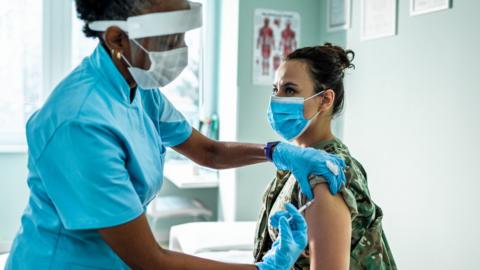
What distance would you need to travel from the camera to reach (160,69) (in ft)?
3.52

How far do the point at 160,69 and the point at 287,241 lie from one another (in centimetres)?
50

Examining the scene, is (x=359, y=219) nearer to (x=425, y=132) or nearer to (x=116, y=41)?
(x=116, y=41)

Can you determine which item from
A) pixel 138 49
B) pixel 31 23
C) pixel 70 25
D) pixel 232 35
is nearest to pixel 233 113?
pixel 232 35

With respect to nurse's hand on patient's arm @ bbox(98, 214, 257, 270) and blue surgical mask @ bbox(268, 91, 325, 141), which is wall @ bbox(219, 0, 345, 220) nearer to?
blue surgical mask @ bbox(268, 91, 325, 141)

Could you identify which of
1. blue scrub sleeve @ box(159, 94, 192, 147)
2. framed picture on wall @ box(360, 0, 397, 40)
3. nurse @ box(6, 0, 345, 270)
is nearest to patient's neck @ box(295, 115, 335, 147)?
nurse @ box(6, 0, 345, 270)

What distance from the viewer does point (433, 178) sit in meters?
→ 2.18

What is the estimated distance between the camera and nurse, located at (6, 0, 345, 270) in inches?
34.8

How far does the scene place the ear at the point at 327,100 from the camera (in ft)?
4.77

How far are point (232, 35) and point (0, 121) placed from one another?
209cm

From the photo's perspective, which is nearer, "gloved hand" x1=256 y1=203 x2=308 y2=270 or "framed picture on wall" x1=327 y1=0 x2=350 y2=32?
"gloved hand" x1=256 y1=203 x2=308 y2=270

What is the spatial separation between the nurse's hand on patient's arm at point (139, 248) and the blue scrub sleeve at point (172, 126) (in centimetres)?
51

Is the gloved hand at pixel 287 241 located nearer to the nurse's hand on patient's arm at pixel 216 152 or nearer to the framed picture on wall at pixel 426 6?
the nurse's hand on patient's arm at pixel 216 152

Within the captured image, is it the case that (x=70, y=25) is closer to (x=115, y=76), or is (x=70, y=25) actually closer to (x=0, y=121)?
(x=0, y=121)

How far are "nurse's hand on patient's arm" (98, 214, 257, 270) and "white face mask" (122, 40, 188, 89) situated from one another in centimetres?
33
